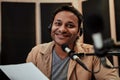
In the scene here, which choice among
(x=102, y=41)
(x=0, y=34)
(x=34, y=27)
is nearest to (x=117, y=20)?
(x=34, y=27)

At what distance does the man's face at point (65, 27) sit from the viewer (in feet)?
4.46

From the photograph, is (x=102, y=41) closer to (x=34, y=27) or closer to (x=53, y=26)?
(x=53, y=26)

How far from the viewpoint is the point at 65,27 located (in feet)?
4.48

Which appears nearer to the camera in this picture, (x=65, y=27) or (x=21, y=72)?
(x=21, y=72)

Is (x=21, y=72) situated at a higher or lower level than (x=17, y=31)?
lower

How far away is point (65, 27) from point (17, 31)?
180 centimetres

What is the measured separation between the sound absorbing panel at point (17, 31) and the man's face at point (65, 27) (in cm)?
170

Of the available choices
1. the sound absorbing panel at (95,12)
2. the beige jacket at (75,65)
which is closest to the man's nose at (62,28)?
the beige jacket at (75,65)

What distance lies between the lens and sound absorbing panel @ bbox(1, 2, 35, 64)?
3020 millimetres

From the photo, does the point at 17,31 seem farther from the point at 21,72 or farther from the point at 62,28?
the point at 21,72

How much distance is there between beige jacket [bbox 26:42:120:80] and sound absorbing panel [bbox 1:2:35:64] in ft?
5.00

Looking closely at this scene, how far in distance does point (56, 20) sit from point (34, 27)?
171cm

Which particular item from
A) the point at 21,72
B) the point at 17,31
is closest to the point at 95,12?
the point at 17,31

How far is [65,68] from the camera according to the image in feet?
4.62
